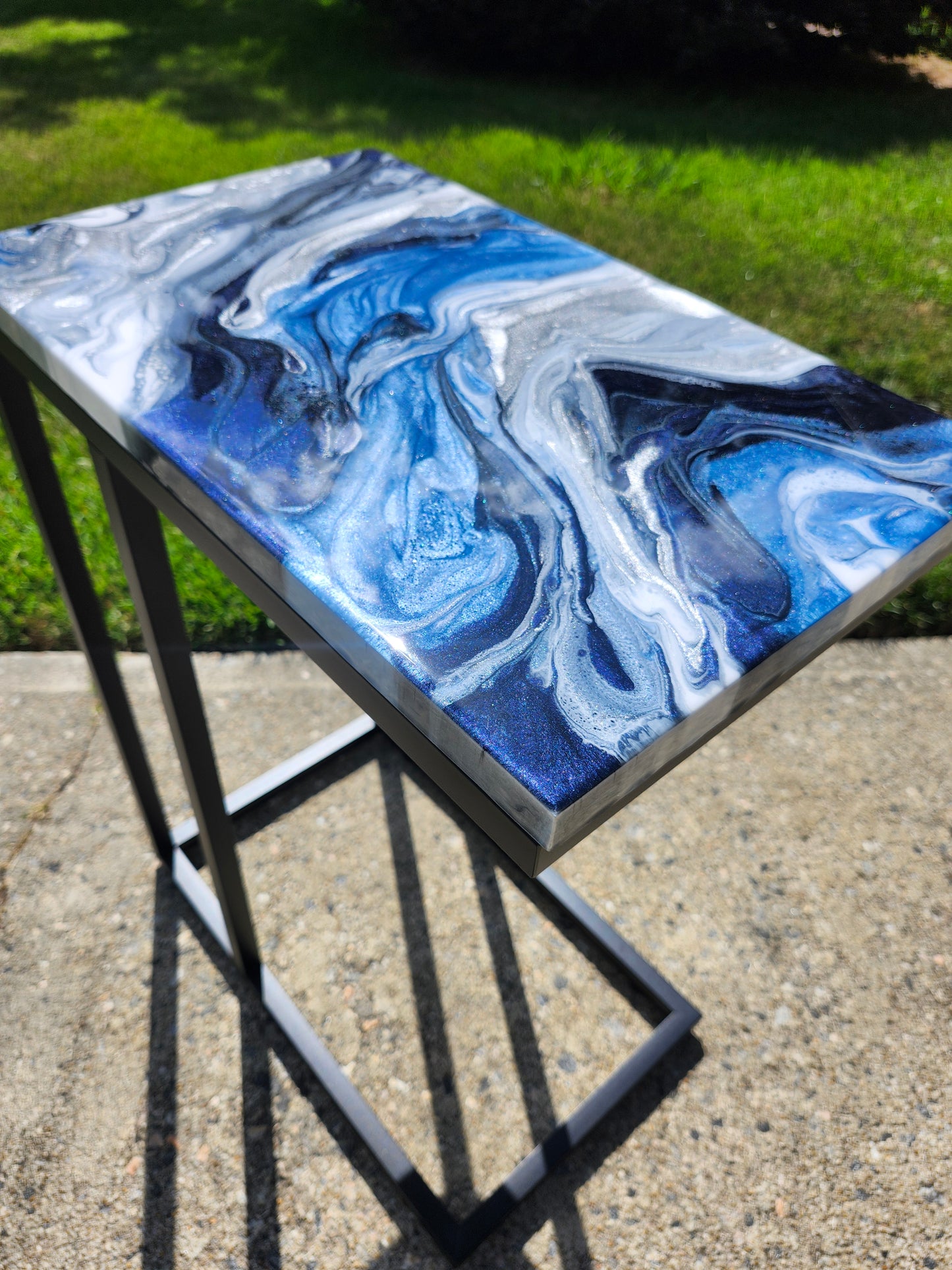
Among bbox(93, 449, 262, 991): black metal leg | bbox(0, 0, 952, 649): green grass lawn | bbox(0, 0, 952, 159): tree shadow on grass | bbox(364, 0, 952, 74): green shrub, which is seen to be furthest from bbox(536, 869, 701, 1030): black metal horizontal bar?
bbox(364, 0, 952, 74): green shrub

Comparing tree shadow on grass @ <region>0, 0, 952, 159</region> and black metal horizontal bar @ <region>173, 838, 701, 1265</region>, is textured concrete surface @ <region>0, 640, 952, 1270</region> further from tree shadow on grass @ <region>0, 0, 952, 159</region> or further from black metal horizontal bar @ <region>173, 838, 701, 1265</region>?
tree shadow on grass @ <region>0, 0, 952, 159</region>

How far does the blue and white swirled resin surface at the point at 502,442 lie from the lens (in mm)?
787

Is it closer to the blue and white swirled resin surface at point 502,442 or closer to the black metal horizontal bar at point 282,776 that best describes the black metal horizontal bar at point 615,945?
the black metal horizontal bar at point 282,776

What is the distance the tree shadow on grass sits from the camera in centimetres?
524

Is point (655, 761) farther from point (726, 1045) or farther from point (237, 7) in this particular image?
point (237, 7)

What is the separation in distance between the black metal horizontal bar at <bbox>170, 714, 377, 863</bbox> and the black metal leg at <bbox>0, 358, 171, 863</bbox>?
0.43 feet

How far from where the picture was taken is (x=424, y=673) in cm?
76

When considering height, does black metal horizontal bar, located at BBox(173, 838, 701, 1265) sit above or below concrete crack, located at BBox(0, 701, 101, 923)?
below

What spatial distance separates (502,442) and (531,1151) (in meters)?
1.38

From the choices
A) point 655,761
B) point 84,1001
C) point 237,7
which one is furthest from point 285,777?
point 237,7

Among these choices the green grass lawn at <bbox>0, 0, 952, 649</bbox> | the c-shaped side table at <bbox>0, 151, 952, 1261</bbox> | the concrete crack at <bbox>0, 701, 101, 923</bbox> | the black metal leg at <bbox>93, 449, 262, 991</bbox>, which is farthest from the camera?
the green grass lawn at <bbox>0, 0, 952, 649</bbox>

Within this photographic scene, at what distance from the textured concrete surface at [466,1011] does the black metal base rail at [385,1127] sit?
57mm

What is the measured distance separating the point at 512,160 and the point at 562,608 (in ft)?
15.4

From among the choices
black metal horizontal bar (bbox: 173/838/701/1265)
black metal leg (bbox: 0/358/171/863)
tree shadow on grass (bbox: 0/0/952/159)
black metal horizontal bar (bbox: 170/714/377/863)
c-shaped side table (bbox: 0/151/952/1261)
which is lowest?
black metal horizontal bar (bbox: 173/838/701/1265)
